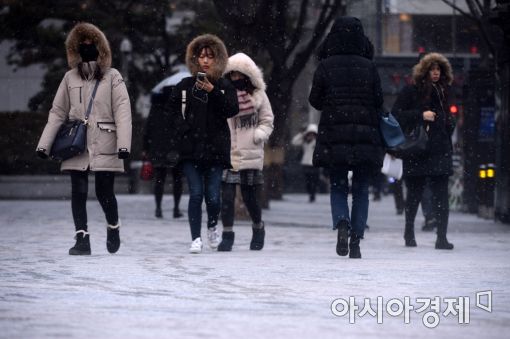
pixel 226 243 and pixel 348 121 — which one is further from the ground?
pixel 348 121

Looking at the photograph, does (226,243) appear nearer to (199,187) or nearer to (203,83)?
(199,187)

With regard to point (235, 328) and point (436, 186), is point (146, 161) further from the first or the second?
point (235, 328)

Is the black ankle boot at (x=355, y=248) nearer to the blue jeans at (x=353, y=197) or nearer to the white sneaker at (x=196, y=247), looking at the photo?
the blue jeans at (x=353, y=197)

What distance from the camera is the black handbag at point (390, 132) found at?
37.9ft

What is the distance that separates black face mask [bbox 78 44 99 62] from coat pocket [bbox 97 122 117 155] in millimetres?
562

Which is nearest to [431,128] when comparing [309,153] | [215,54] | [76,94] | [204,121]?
[215,54]

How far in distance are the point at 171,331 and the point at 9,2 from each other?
21944 mm

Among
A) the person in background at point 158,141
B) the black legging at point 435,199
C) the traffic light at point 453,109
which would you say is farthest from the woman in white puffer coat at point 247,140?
the person in background at point 158,141

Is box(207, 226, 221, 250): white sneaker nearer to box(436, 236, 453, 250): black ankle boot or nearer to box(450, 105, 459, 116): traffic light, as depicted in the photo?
box(436, 236, 453, 250): black ankle boot

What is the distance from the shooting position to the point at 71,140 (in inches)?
443

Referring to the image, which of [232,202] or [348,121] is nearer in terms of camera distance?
[348,121]

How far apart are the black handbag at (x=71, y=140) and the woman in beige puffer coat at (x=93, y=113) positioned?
1.5 inches

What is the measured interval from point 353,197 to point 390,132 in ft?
2.03

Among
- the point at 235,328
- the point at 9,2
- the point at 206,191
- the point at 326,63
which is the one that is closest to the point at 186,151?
the point at 206,191
